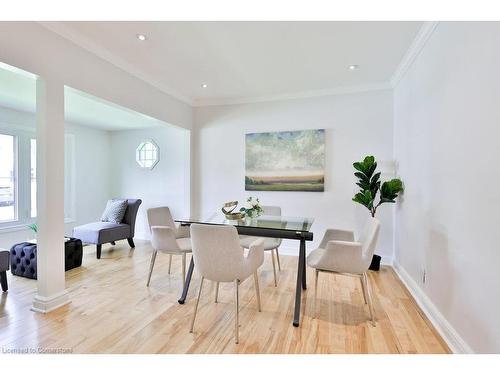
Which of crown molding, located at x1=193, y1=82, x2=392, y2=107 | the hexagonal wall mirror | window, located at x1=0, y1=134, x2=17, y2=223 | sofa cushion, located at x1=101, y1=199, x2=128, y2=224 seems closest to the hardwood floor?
sofa cushion, located at x1=101, y1=199, x2=128, y2=224

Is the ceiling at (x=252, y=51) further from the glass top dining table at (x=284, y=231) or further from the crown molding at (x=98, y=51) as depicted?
the glass top dining table at (x=284, y=231)

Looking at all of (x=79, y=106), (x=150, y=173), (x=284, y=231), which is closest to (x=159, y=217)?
(x=284, y=231)

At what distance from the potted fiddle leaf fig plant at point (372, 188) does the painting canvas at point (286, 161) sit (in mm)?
659

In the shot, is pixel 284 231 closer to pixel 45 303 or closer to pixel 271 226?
pixel 271 226

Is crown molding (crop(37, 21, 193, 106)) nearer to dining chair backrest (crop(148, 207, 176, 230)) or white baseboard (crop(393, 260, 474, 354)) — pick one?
dining chair backrest (crop(148, 207, 176, 230))

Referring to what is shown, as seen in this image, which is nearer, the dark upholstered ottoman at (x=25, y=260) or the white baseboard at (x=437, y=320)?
the white baseboard at (x=437, y=320)

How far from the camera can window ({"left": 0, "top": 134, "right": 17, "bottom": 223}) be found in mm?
4398

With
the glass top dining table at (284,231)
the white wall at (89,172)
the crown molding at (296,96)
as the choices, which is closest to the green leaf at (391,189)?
the glass top dining table at (284,231)

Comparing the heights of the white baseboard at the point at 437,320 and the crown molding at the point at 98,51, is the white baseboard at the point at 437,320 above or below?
below

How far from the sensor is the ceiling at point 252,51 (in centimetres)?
239

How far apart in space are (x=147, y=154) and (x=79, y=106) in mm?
1617

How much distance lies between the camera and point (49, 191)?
7.57 feet

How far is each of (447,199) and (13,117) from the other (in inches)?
245
